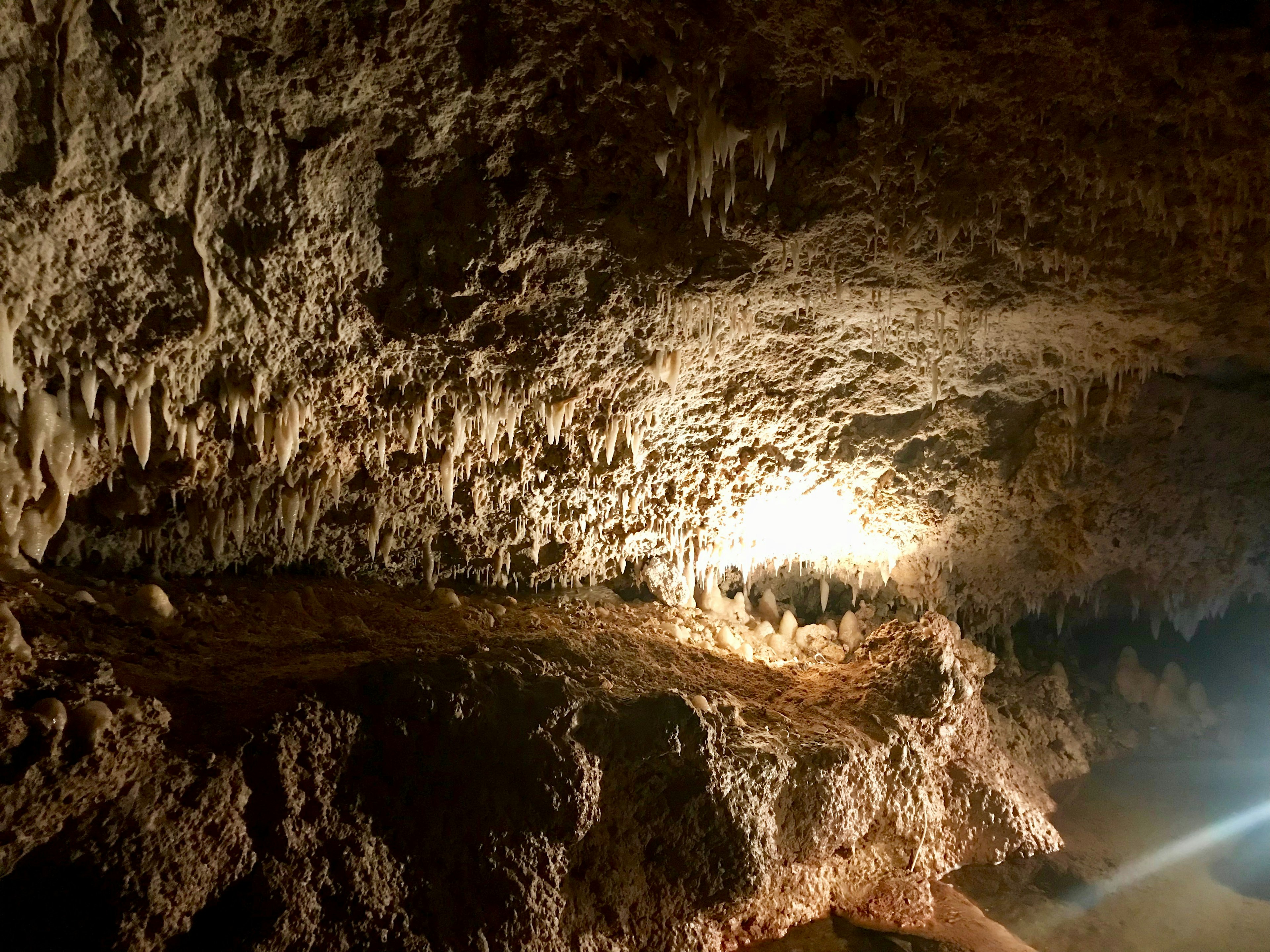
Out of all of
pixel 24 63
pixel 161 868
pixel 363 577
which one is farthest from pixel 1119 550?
pixel 24 63

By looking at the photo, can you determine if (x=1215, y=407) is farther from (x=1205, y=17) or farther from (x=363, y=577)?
(x=363, y=577)

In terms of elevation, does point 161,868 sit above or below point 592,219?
below

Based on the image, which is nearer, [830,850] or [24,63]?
[24,63]

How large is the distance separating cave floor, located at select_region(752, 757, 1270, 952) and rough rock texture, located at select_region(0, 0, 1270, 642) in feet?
10.5

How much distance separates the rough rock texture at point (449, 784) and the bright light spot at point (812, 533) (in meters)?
1.66

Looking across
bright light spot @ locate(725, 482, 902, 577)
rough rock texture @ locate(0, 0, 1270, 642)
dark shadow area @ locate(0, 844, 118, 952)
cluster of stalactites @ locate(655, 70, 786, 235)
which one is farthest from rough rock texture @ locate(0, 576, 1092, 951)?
cluster of stalactites @ locate(655, 70, 786, 235)

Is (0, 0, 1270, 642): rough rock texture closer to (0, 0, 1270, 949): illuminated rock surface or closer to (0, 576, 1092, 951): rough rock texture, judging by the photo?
(0, 0, 1270, 949): illuminated rock surface

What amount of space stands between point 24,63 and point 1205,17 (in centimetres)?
423

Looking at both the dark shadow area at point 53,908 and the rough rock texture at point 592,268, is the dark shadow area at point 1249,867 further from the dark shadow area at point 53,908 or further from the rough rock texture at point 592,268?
the dark shadow area at point 53,908

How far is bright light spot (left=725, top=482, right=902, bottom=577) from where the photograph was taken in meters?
7.56

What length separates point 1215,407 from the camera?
6.79m

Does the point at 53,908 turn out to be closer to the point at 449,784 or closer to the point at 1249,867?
the point at 449,784

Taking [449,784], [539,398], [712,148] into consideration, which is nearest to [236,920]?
[449,784]

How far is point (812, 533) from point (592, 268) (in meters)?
4.45
